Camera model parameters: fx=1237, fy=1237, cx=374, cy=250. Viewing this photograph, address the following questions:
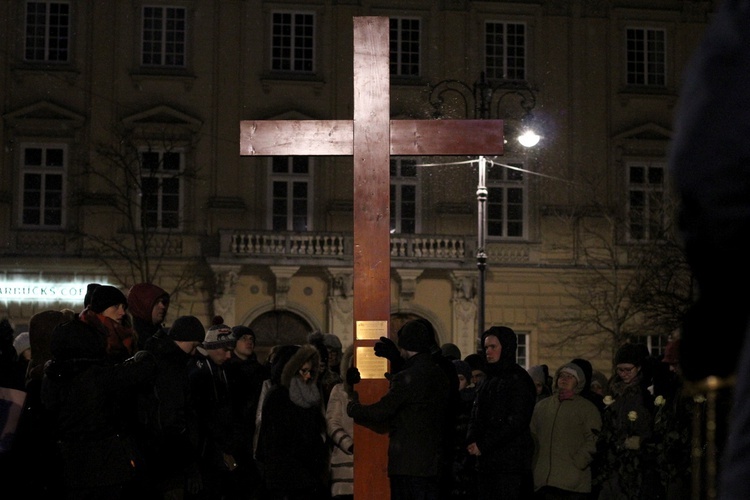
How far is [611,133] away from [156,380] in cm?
2690

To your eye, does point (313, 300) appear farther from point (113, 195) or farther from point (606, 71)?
point (606, 71)

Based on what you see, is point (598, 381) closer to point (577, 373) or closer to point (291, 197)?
point (577, 373)

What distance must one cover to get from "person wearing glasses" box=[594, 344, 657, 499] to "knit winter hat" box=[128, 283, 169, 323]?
3.74 metres

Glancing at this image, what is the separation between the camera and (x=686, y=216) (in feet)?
5.85

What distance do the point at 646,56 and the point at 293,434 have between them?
27.1 meters

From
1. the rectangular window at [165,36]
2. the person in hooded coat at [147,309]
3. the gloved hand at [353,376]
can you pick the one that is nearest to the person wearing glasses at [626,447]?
the gloved hand at [353,376]

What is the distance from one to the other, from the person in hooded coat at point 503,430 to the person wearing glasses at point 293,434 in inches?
51.6

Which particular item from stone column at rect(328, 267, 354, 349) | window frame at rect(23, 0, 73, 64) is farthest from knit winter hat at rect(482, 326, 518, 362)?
window frame at rect(23, 0, 73, 64)

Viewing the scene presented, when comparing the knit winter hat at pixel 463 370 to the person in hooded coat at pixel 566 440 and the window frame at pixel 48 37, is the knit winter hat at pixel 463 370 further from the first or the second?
the window frame at pixel 48 37

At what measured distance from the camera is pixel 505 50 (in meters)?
34.1

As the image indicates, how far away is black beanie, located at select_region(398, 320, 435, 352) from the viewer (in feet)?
31.0

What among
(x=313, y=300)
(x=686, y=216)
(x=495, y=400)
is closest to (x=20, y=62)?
(x=313, y=300)

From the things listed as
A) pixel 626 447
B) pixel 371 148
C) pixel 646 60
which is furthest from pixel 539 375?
pixel 646 60

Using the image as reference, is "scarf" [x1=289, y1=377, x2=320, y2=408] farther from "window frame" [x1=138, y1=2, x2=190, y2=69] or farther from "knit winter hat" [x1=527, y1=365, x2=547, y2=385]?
"window frame" [x1=138, y1=2, x2=190, y2=69]
